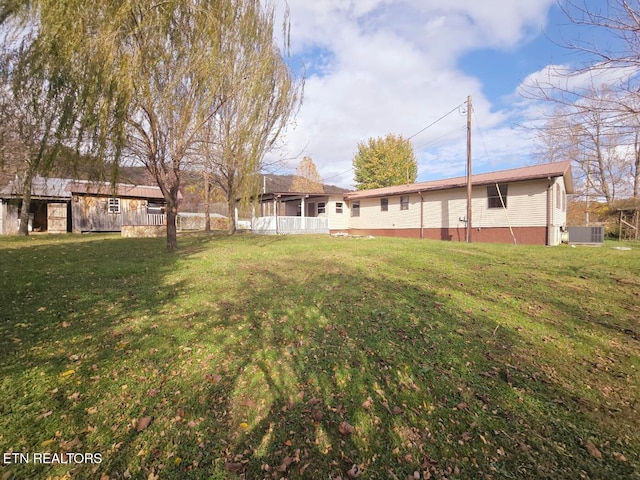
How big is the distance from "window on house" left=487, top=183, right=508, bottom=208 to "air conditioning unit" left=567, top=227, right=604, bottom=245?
3.35m

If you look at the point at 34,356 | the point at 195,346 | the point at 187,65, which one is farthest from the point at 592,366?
the point at 187,65

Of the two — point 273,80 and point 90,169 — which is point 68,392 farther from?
point 273,80

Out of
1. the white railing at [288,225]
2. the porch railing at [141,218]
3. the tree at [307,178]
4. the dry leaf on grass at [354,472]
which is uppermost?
the tree at [307,178]

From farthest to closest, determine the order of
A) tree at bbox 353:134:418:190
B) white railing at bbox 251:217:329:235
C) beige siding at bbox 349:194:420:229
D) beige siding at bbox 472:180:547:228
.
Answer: tree at bbox 353:134:418:190 → beige siding at bbox 349:194:420:229 → white railing at bbox 251:217:329:235 → beige siding at bbox 472:180:547:228

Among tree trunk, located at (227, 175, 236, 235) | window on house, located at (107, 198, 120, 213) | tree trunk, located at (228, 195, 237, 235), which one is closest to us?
tree trunk, located at (227, 175, 236, 235)

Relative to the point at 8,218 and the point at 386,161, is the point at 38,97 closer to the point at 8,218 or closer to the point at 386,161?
the point at 8,218

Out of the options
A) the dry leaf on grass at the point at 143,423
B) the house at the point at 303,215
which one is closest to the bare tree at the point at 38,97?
the dry leaf on grass at the point at 143,423

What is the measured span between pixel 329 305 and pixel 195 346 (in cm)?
215

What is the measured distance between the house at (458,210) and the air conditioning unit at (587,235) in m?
0.68

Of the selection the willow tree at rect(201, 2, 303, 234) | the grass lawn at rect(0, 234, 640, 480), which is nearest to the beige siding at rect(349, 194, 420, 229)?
the willow tree at rect(201, 2, 303, 234)

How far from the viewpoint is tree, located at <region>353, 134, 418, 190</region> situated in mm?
37469

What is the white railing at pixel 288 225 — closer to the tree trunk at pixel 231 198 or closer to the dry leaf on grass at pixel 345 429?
the tree trunk at pixel 231 198

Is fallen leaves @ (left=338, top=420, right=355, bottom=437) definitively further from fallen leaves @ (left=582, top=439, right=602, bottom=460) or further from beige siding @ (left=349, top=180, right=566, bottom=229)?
beige siding @ (left=349, top=180, right=566, bottom=229)

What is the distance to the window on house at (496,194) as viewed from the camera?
52.6 feet
